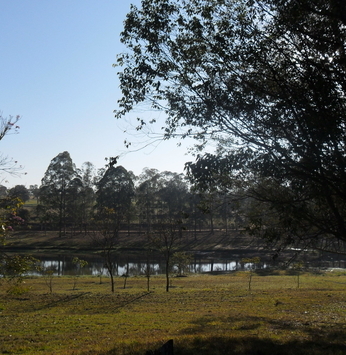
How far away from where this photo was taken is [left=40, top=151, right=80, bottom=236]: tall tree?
2564 inches

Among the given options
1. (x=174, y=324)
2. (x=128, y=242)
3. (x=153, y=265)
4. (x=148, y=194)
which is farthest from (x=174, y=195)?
(x=174, y=324)

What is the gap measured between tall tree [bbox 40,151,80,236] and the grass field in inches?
1797

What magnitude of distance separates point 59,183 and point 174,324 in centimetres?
5653

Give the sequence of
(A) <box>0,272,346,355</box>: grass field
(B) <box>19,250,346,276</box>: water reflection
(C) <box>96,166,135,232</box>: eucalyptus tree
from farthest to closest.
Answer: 1. (C) <box>96,166,135,232</box>: eucalyptus tree
2. (B) <box>19,250,346,276</box>: water reflection
3. (A) <box>0,272,346,355</box>: grass field

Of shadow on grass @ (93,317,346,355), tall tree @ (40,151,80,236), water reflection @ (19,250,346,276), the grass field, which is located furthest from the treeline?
shadow on grass @ (93,317,346,355)

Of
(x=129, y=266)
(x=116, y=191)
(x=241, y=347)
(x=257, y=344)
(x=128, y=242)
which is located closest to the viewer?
(x=241, y=347)

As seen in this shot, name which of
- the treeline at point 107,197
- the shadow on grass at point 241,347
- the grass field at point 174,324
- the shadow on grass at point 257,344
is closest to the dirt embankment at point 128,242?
the treeline at point 107,197

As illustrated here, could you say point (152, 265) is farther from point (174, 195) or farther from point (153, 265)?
point (174, 195)

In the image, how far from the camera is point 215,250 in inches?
2339

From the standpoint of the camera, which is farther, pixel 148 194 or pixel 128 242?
pixel 148 194

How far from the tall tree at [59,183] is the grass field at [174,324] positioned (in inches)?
1797

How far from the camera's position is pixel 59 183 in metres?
65.7

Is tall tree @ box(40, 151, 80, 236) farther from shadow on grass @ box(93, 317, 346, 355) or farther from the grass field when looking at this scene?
A: shadow on grass @ box(93, 317, 346, 355)

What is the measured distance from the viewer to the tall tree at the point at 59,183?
214 feet
